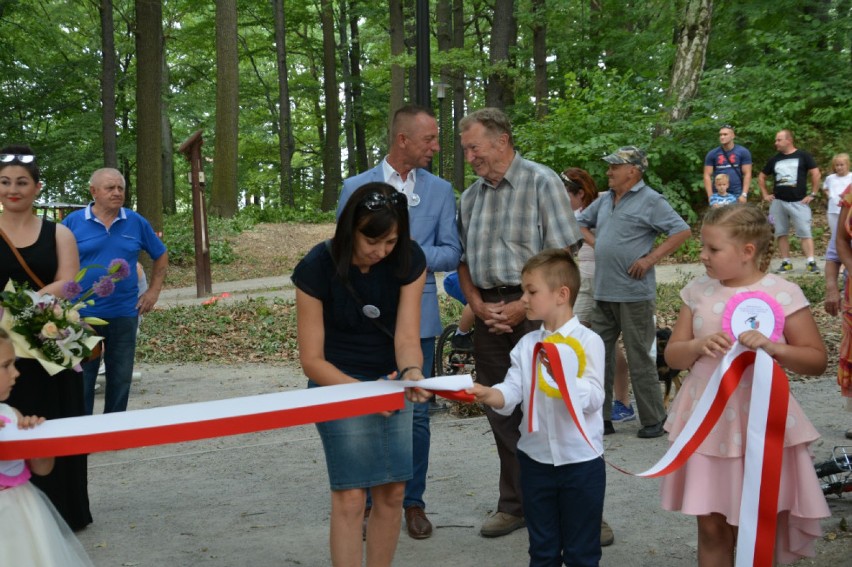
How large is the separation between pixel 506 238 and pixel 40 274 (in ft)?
8.84

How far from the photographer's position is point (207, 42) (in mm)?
33188

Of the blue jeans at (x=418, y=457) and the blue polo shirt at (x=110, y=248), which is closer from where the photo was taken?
the blue jeans at (x=418, y=457)

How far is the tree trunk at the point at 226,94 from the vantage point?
24344 millimetres

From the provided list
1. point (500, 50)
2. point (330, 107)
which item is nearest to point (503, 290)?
point (500, 50)

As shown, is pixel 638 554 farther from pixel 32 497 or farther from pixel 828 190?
pixel 828 190

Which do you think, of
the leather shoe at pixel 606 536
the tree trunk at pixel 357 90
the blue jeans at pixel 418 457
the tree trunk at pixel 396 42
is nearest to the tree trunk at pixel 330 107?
the tree trunk at pixel 357 90

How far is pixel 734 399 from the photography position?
3600 mm

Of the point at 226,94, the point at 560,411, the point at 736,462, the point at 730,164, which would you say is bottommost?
the point at 736,462

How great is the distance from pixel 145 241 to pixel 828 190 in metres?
9.79

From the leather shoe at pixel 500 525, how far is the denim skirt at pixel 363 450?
4.50 ft

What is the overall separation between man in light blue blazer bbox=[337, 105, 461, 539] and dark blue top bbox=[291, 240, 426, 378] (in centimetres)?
110

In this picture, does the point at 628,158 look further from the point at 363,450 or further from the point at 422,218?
the point at 363,450

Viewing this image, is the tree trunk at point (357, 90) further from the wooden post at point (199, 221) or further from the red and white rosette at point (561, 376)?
the red and white rosette at point (561, 376)

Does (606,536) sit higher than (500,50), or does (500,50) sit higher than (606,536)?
(500,50)
